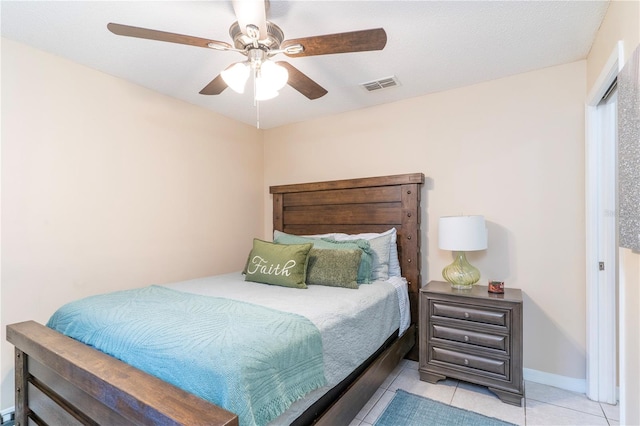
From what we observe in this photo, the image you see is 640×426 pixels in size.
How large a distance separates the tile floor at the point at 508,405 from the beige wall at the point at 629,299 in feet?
2.00

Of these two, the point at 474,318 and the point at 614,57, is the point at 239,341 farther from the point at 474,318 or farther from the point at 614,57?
the point at 614,57

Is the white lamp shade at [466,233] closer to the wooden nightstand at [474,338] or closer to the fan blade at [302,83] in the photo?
the wooden nightstand at [474,338]

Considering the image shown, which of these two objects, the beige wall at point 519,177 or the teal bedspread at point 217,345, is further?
the beige wall at point 519,177

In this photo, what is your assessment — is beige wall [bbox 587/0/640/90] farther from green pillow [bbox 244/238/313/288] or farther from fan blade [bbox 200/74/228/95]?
green pillow [bbox 244/238/313/288]

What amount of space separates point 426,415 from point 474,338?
638 mm

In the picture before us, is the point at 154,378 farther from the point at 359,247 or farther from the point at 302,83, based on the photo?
the point at 359,247

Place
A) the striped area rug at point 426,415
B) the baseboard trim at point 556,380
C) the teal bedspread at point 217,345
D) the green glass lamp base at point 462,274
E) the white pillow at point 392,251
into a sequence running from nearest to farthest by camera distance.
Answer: the teal bedspread at point 217,345 → the striped area rug at point 426,415 → the baseboard trim at point 556,380 → the green glass lamp base at point 462,274 → the white pillow at point 392,251

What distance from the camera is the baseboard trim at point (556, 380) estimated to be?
7.61ft

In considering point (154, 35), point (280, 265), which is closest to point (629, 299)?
point (280, 265)

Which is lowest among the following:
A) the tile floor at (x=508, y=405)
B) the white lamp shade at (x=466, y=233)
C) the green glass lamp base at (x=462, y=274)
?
the tile floor at (x=508, y=405)

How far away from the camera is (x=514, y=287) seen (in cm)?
257

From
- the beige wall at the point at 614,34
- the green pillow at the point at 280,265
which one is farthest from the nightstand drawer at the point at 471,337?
the beige wall at the point at 614,34

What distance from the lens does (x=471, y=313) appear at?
229cm

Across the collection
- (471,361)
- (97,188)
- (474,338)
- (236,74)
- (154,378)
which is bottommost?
(471,361)
